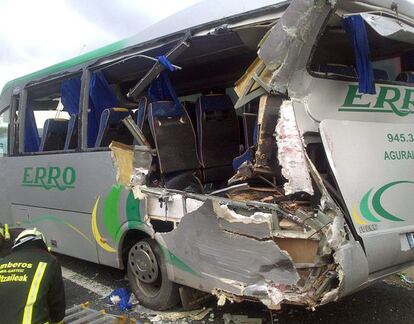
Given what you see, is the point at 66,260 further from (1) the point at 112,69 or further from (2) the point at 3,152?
(1) the point at 112,69

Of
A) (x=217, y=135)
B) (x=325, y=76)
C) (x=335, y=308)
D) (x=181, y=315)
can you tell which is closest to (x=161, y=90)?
(x=217, y=135)

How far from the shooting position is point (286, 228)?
354cm

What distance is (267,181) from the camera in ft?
13.6

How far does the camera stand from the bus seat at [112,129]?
537 centimetres

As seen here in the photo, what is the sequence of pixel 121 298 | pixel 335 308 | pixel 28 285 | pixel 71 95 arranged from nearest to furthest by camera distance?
pixel 28 285 → pixel 335 308 → pixel 121 298 → pixel 71 95

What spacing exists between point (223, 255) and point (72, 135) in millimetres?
2939

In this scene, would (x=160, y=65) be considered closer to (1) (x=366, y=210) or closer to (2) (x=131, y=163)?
(2) (x=131, y=163)

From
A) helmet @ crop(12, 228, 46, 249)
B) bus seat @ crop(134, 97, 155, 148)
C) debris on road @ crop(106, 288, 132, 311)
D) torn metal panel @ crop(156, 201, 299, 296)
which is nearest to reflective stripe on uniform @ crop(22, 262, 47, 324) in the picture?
helmet @ crop(12, 228, 46, 249)

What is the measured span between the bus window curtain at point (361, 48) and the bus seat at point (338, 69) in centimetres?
20

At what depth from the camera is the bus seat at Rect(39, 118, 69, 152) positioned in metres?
6.45

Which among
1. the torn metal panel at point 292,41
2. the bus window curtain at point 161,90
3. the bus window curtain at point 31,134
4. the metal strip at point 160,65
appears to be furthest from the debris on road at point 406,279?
the bus window curtain at point 31,134

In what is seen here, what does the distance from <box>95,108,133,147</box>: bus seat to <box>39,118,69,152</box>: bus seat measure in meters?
1.28

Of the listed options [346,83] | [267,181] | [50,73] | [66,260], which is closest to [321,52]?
[346,83]

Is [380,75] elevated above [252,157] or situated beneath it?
elevated above
